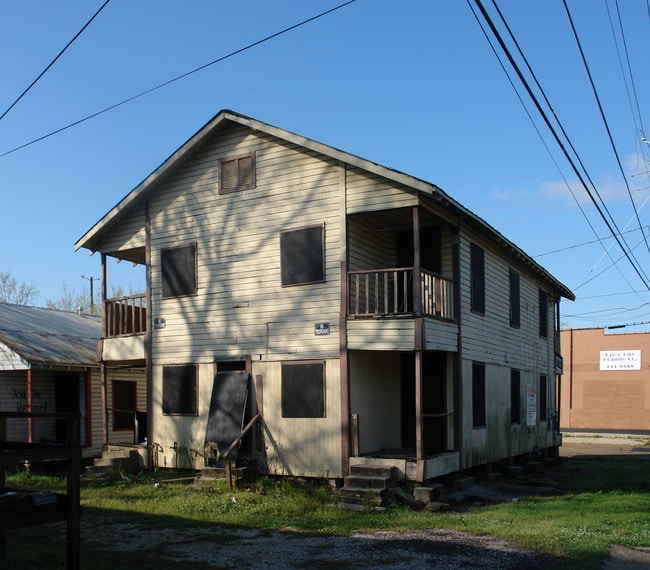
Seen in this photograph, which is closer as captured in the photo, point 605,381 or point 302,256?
point 302,256

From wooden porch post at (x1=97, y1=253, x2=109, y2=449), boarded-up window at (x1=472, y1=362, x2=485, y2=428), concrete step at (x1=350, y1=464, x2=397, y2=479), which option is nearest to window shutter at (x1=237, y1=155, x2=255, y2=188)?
wooden porch post at (x1=97, y1=253, x2=109, y2=449)

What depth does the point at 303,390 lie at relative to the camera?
15570 mm

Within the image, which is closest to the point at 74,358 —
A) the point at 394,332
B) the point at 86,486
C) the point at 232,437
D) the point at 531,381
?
Answer: the point at 86,486

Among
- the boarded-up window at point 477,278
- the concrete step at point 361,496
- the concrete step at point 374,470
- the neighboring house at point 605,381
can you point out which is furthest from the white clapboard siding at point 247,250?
the neighboring house at point 605,381

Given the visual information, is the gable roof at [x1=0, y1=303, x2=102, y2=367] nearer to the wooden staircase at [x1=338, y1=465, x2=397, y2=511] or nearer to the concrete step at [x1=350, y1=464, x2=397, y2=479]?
the concrete step at [x1=350, y1=464, x2=397, y2=479]

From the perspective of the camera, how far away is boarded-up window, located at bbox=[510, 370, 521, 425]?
20.3m

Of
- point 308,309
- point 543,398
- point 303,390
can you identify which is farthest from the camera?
point 543,398

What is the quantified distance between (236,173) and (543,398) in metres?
13.1

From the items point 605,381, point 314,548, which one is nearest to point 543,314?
point 314,548

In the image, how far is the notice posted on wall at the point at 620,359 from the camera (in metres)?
43.7

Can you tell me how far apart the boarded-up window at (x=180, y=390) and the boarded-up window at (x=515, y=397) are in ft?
28.4

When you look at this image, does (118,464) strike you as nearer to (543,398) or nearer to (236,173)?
(236,173)

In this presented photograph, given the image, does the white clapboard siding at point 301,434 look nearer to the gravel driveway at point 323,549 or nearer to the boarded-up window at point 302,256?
the boarded-up window at point 302,256

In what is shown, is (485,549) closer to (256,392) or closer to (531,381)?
(256,392)
